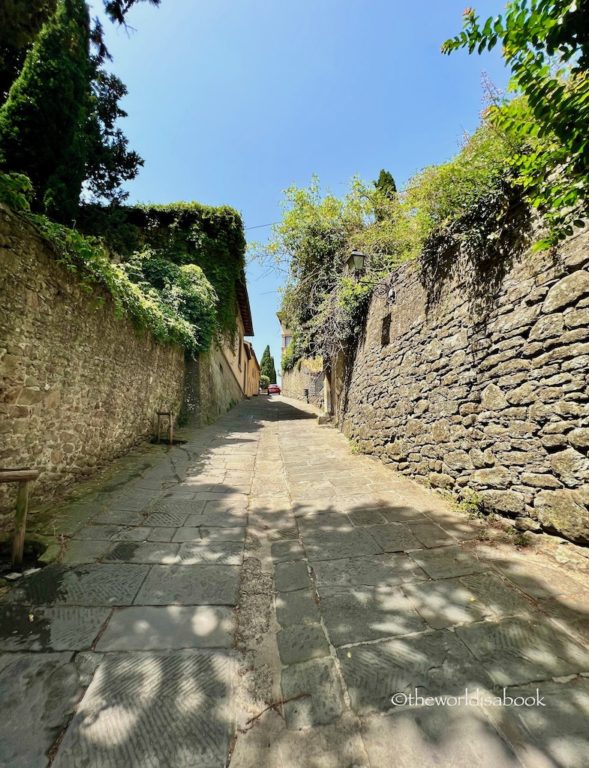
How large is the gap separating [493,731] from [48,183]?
9647mm

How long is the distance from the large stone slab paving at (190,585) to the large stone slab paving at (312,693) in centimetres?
69

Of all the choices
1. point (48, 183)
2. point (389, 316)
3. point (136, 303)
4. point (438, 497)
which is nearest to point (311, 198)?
point (389, 316)

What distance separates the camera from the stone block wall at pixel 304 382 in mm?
13867

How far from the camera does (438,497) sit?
373cm

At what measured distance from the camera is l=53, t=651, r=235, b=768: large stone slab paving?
3.97ft

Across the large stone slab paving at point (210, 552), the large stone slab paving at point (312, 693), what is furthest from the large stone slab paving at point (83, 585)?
the large stone slab paving at point (312, 693)

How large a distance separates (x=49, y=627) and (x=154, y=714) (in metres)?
0.94

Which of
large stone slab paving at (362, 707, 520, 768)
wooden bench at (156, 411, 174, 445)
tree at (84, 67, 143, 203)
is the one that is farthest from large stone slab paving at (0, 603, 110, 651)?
tree at (84, 67, 143, 203)

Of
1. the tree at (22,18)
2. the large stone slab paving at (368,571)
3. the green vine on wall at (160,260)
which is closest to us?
the large stone slab paving at (368,571)

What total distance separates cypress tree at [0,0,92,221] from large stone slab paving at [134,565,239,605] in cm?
751

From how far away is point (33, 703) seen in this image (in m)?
1.39

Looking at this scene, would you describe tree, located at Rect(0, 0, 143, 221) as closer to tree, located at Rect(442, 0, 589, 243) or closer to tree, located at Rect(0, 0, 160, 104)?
tree, located at Rect(0, 0, 160, 104)

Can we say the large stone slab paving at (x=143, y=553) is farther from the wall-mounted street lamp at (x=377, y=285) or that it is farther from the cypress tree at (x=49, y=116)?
the cypress tree at (x=49, y=116)

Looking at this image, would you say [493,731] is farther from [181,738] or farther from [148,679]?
[148,679]
